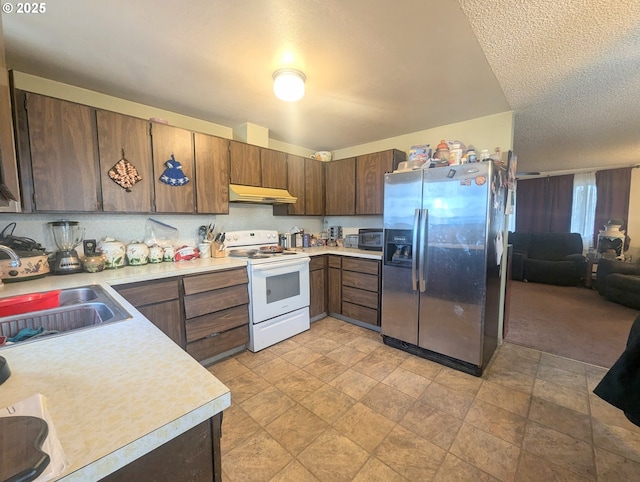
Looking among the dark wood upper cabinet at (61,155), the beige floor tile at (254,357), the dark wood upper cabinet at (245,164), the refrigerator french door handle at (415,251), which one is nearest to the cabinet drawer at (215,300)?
the beige floor tile at (254,357)

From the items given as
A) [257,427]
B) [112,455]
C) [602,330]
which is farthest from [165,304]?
[602,330]

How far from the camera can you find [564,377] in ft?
7.22

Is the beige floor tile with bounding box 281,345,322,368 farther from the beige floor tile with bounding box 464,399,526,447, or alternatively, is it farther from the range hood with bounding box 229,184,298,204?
the range hood with bounding box 229,184,298,204

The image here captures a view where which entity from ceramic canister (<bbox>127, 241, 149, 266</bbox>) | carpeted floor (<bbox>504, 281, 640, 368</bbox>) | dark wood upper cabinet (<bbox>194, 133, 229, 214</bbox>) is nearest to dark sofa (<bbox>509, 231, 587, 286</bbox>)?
carpeted floor (<bbox>504, 281, 640, 368</bbox>)

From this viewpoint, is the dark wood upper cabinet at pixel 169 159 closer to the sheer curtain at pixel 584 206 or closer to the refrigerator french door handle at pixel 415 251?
the refrigerator french door handle at pixel 415 251

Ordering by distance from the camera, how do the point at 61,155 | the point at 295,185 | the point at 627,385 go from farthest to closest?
the point at 295,185 < the point at 61,155 < the point at 627,385

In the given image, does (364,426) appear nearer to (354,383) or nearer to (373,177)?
(354,383)

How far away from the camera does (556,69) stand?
73.4 inches

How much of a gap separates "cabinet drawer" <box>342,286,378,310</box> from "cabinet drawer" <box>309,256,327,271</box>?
38 cm

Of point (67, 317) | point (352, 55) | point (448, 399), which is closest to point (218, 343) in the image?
point (67, 317)

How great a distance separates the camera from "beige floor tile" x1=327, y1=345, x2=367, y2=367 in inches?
96.4

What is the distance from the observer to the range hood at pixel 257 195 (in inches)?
108

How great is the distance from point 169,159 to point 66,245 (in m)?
1.04

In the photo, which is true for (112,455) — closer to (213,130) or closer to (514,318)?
(213,130)
